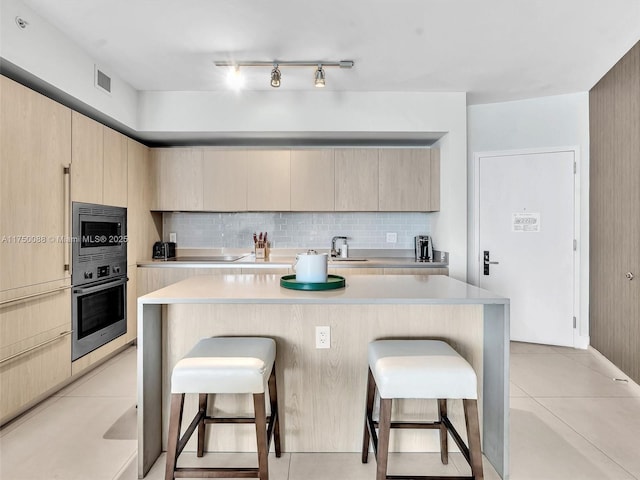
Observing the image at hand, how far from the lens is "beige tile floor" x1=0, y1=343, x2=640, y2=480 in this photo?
184 centimetres

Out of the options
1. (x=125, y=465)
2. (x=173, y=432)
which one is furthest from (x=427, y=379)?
(x=125, y=465)

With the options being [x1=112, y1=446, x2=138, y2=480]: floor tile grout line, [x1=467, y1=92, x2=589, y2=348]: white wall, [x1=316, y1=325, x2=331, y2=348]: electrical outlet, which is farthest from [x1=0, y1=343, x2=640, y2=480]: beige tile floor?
[x1=467, y1=92, x2=589, y2=348]: white wall

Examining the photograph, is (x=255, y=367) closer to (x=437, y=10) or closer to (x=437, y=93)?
(x=437, y=10)

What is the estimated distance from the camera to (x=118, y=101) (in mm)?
3439

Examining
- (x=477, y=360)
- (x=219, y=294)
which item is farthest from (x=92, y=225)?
(x=477, y=360)

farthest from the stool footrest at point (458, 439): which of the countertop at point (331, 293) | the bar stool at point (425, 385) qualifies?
the countertop at point (331, 293)

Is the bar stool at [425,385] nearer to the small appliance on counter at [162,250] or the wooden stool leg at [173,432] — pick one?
the wooden stool leg at [173,432]

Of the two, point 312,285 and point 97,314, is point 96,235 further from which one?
point 312,285

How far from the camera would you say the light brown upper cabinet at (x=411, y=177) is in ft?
13.3

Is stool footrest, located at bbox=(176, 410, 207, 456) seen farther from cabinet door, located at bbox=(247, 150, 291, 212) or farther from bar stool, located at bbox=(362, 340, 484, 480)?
cabinet door, located at bbox=(247, 150, 291, 212)

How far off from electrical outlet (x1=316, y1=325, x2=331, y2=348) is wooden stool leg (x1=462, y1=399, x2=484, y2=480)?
71cm

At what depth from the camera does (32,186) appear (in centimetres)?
242

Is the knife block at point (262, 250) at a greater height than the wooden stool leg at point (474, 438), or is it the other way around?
the knife block at point (262, 250)

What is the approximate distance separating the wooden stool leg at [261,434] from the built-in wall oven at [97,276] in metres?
2.04
